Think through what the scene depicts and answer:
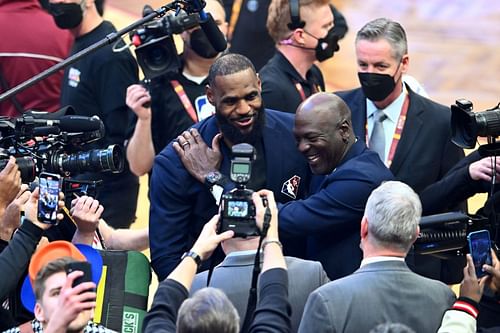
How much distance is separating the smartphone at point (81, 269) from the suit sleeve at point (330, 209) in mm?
1091

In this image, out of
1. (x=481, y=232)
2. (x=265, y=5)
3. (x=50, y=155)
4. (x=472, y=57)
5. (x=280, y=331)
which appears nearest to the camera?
(x=280, y=331)

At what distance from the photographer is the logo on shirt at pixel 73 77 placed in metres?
5.66

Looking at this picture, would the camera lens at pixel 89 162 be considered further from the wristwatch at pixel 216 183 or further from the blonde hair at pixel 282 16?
the blonde hair at pixel 282 16

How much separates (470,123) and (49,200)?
60.2 inches

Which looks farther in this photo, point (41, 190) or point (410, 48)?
point (410, 48)

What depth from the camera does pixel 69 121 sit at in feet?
14.3

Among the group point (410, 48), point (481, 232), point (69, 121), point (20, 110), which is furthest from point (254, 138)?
point (410, 48)

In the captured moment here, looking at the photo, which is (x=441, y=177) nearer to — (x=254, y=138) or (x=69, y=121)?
(x=254, y=138)

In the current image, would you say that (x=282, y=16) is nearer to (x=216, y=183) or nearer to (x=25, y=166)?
(x=216, y=183)

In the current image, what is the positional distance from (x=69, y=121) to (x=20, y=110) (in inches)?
59.8

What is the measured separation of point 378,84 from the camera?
16.1ft

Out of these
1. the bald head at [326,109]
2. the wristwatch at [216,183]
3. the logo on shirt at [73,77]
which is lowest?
the wristwatch at [216,183]

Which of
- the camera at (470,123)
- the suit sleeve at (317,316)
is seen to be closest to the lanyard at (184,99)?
the camera at (470,123)

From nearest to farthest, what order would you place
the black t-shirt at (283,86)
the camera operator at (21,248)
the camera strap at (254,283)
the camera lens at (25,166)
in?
1. the camera strap at (254,283)
2. the camera operator at (21,248)
3. the camera lens at (25,166)
4. the black t-shirt at (283,86)
